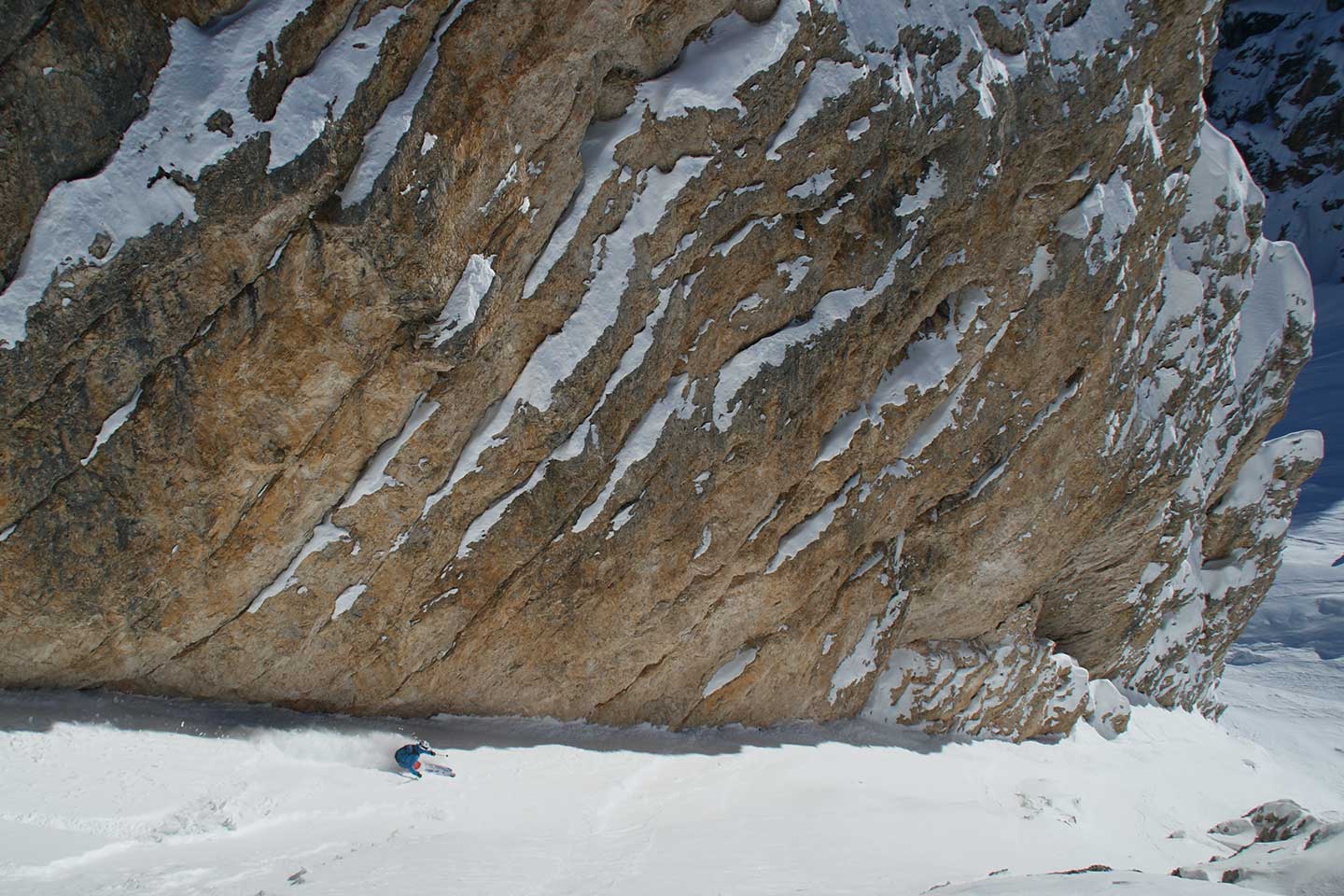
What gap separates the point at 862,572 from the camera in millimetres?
14359

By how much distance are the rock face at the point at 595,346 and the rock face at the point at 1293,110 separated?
143 feet

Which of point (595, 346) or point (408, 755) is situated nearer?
point (408, 755)

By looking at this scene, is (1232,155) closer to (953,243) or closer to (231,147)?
(953,243)

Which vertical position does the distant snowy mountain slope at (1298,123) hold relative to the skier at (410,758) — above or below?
above

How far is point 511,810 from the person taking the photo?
32.0ft

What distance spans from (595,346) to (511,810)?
5381 millimetres

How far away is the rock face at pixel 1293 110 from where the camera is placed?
49875 millimetres

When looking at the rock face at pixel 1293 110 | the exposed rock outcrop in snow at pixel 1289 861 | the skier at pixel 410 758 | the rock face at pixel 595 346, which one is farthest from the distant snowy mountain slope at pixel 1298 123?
the skier at pixel 410 758

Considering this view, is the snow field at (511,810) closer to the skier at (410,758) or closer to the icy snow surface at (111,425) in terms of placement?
the skier at (410,758)

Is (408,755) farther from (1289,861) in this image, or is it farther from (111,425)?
(1289,861)

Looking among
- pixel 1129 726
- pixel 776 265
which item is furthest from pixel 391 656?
pixel 1129 726

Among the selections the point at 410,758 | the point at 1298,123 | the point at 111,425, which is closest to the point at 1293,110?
the point at 1298,123

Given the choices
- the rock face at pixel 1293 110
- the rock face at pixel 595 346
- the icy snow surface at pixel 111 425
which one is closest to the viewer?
the rock face at pixel 595 346

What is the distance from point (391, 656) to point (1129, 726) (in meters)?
17.2
